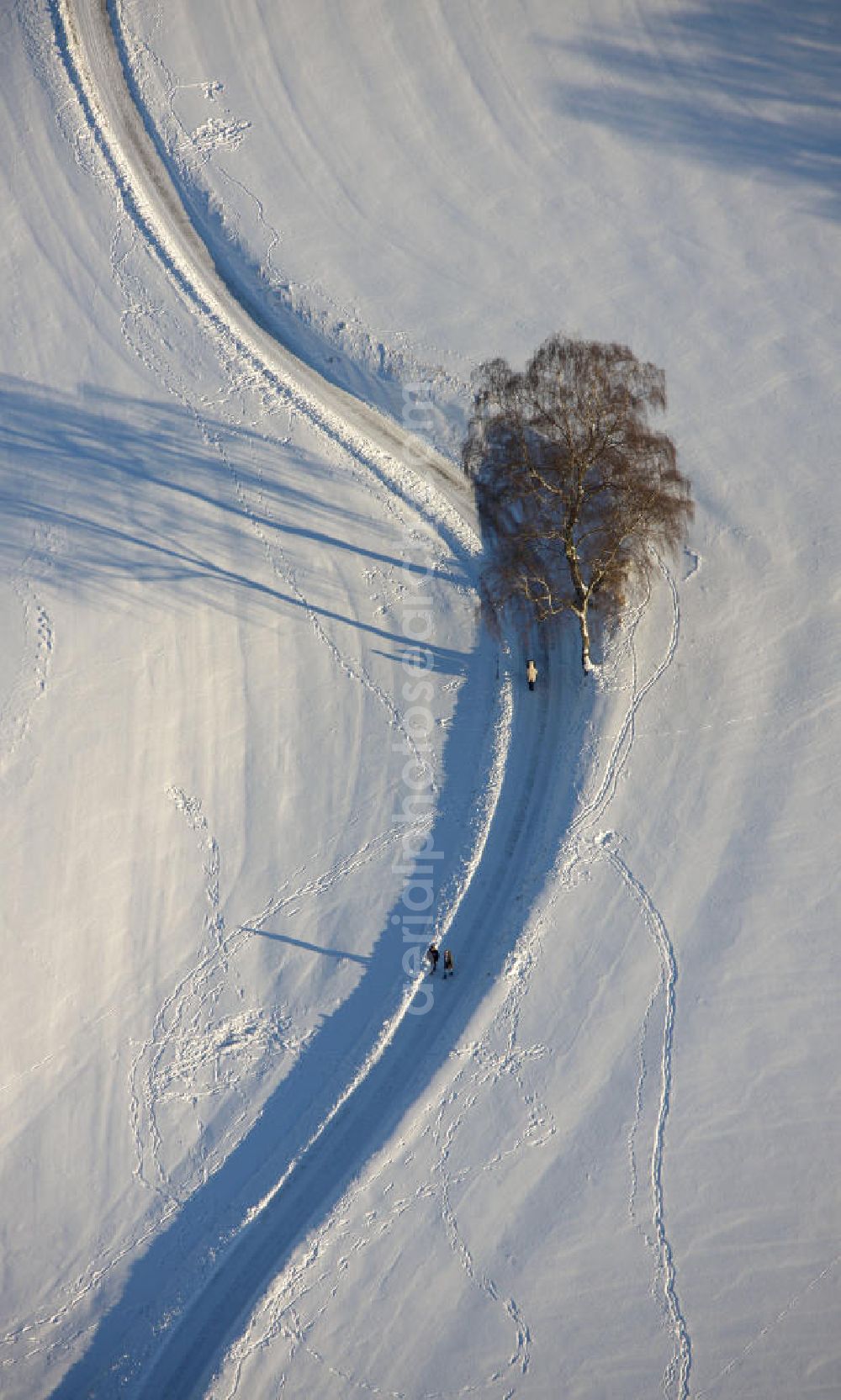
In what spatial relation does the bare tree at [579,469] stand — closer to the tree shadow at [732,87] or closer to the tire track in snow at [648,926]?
the tire track in snow at [648,926]

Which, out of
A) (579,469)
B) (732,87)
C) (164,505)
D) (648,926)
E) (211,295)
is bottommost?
(648,926)

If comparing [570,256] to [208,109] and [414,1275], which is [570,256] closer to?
[208,109]

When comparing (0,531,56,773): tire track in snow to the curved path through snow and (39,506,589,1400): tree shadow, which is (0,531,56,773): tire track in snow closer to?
the curved path through snow

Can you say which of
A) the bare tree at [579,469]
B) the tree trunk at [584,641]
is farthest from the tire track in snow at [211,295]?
the tree trunk at [584,641]

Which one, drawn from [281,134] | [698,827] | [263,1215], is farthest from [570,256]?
[263,1215]

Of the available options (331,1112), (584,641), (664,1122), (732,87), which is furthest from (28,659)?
(732,87)

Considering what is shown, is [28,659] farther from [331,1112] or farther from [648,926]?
[648,926]
